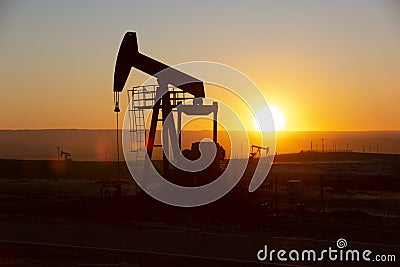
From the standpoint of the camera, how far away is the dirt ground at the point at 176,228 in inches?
453

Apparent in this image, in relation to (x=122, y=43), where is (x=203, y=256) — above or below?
below

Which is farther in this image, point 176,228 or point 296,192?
point 296,192

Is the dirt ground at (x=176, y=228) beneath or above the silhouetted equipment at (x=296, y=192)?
beneath

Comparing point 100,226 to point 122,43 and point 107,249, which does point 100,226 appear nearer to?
point 107,249

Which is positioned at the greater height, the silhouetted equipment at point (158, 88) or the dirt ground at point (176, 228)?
the silhouetted equipment at point (158, 88)

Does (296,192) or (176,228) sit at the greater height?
(296,192)

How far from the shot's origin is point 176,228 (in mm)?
16250

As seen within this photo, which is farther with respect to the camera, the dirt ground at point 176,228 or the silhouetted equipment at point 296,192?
the silhouetted equipment at point 296,192

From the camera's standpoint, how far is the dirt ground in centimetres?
1151

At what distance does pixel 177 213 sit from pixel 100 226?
400 cm

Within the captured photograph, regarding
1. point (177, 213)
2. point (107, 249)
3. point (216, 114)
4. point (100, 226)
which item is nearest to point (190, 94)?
point (216, 114)

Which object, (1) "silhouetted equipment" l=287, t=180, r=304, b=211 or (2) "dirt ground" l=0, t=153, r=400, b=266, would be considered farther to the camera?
(1) "silhouetted equipment" l=287, t=180, r=304, b=211

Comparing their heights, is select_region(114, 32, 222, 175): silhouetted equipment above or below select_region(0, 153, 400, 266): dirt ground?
above

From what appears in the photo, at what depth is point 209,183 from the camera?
68.5 ft
